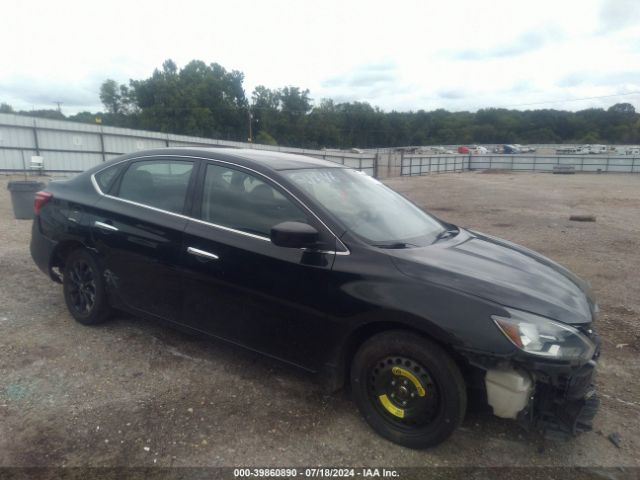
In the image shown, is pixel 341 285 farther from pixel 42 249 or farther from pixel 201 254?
pixel 42 249

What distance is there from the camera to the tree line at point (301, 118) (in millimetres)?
73562

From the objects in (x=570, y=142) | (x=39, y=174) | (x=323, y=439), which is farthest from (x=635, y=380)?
(x=570, y=142)

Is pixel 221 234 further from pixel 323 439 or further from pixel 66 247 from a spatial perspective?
pixel 66 247

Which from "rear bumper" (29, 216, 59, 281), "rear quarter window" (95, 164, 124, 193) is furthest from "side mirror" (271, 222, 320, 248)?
"rear bumper" (29, 216, 59, 281)

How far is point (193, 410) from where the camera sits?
9.94 feet

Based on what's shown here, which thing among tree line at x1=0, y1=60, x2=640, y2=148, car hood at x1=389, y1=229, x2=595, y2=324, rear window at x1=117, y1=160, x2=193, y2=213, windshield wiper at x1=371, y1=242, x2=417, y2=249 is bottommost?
car hood at x1=389, y1=229, x2=595, y2=324

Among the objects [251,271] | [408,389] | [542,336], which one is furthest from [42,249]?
[542,336]

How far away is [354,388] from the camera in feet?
9.46

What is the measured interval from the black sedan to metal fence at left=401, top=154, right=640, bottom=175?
117ft

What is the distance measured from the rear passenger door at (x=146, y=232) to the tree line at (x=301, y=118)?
65.9 metres

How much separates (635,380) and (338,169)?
2.90 m

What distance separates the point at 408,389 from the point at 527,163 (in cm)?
4795

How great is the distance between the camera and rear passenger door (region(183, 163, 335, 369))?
293 cm

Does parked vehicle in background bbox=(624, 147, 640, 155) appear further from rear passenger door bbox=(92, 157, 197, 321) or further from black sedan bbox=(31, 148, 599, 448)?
rear passenger door bbox=(92, 157, 197, 321)
